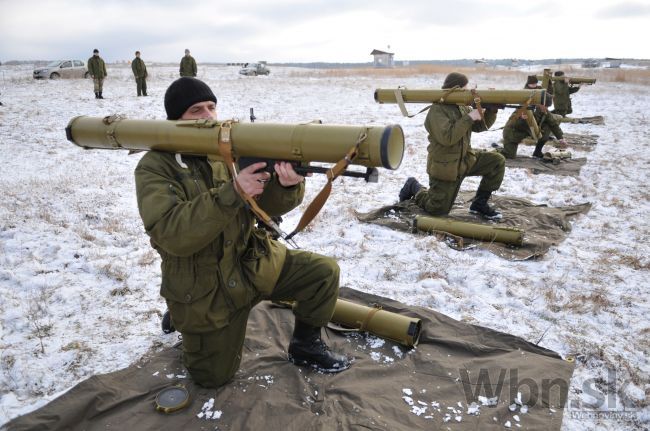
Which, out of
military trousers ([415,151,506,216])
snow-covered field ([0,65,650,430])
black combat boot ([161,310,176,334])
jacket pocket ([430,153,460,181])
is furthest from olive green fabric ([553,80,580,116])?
black combat boot ([161,310,176,334])

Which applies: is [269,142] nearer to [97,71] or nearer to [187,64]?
[97,71]

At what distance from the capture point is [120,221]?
5848 mm

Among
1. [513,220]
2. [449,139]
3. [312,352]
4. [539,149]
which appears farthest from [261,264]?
[539,149]

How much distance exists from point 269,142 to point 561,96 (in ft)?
43.3

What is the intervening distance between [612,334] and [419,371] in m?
1.73

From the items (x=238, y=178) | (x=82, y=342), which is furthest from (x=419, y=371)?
(x=82, y=342)

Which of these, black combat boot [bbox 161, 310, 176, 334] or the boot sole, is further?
black combat boot [bbox 161, 310, 176, 334]

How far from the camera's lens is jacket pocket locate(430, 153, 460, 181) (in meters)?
5.90

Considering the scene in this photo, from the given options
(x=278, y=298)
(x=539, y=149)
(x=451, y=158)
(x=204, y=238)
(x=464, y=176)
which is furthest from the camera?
(x=539, y=149)

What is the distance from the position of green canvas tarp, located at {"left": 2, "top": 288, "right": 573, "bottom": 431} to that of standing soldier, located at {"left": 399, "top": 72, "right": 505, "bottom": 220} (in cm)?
286

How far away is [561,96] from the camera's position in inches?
505

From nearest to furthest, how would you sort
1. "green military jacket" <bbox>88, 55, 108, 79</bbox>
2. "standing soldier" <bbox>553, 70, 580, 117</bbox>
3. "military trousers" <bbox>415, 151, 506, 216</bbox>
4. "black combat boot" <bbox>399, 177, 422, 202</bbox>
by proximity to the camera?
"military trousers" <bbox>415, 151, 506, 216</bbox>, "black combat boot" <bbox>399, 177, 422, 202</bbox>, "standing soldier" <bbox>553, 70, 580, 117</bbox>, "green military jacket" <bbox>88, 55, 108, 79</bbox>

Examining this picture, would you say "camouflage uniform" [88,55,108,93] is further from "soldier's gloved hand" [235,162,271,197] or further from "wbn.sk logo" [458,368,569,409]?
"wbn.sk logo" [458,368,569,409]

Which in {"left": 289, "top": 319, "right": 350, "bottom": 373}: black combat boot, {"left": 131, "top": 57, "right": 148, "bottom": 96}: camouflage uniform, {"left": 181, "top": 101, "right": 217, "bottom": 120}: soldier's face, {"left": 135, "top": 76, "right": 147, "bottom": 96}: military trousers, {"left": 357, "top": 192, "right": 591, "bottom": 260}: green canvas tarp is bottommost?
{"left": 289, "top": 319, "right": 350, "bottom": 373}: black combat boot
